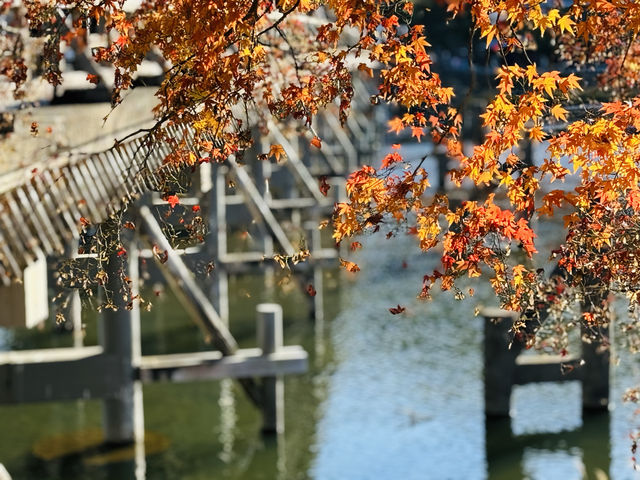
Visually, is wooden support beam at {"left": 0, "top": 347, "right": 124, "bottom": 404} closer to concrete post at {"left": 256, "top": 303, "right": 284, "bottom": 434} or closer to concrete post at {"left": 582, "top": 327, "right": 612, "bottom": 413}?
concrete post at {"left": 256, "top": 303, "right": 284, "bottom": 434}

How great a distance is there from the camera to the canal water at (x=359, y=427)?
12273 millimetres

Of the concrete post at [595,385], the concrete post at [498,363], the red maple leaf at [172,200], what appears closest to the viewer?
the red maple leaf at [172,200]

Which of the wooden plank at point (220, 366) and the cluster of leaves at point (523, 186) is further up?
the cluster of leaves at point (523, 186)

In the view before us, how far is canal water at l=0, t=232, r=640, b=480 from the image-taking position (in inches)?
483

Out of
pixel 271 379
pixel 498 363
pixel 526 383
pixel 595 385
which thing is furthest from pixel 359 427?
pixel 595 385

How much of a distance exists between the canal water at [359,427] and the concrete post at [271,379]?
0.17 metres

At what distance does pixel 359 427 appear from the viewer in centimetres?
1345

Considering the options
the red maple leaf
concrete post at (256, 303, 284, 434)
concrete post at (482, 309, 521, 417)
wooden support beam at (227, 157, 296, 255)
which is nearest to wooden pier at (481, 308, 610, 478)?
concrete post at (482, 309, 521, 417)

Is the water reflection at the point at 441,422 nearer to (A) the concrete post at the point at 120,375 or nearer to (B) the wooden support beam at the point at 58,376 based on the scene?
(A) the concrete post at the point at 120,375

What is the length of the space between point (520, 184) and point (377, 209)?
2.45 ft

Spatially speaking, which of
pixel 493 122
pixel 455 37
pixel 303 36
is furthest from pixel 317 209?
pixel 455 37

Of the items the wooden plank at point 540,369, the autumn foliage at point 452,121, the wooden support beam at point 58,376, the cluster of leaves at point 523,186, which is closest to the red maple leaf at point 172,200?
the autumn foliage at point 452,121

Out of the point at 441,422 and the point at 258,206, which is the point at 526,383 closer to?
the point at 441,422

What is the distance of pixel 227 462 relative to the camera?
12.5m
